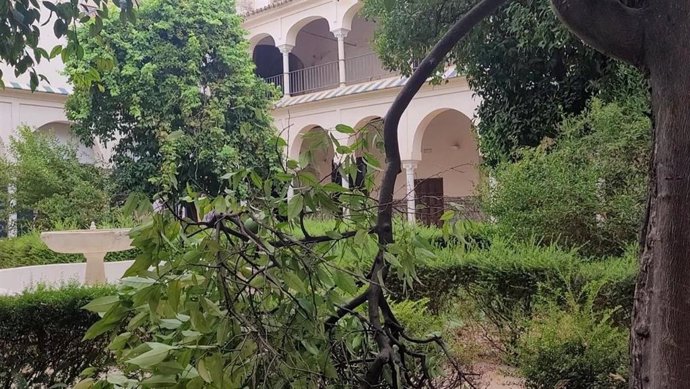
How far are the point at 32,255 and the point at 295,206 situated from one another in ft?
38.4

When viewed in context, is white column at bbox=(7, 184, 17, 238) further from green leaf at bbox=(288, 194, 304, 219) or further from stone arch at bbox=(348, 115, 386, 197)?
green leaf at bbox=(288, 194, 304, 219)

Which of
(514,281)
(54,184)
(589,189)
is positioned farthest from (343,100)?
(514,281)

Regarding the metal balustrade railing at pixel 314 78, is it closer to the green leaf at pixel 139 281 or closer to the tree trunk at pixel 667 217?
the tree trunk at pixel 667 217

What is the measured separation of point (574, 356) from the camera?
3465mm

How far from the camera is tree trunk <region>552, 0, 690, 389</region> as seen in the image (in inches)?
44.7

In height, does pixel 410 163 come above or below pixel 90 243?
above

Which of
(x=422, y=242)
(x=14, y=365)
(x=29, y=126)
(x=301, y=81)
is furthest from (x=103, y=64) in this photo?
(x=301, y=81)

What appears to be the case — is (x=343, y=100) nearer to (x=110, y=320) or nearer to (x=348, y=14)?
(x=348, y=14)

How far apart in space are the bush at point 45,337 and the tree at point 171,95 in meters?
9.36

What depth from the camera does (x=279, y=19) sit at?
1825 centimetres

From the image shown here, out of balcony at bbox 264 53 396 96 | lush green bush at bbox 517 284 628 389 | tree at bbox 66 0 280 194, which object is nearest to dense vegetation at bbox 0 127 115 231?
tree at bbox 66 0 280 194

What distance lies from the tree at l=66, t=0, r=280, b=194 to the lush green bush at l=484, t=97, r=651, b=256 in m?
7.33

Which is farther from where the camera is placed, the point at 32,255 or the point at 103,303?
the point at 32,255

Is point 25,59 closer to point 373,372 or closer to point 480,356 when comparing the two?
point 373,372
